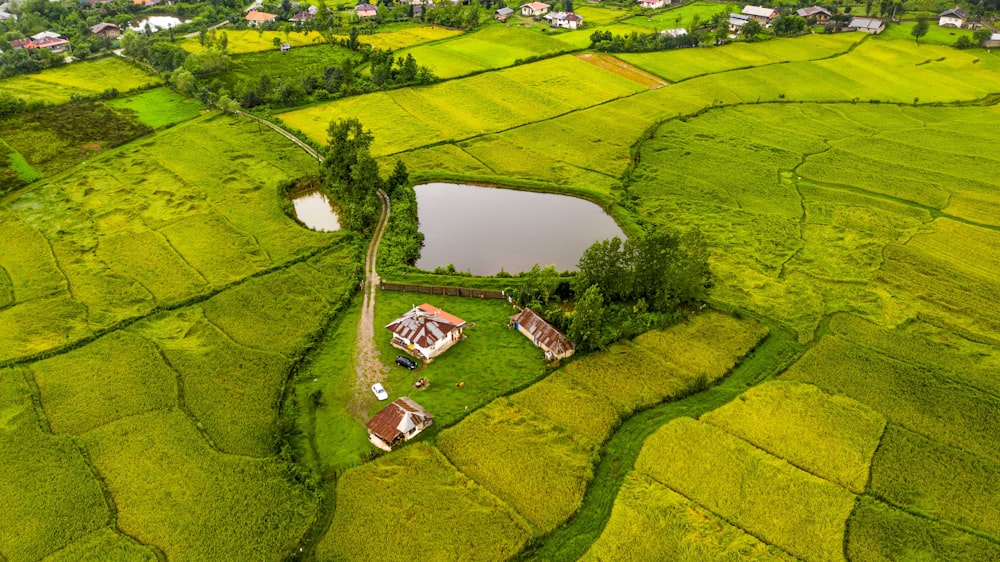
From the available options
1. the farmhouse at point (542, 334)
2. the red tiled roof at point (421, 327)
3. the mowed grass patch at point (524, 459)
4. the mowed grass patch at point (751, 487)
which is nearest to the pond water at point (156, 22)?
the red tiled roof at point (421, 327)

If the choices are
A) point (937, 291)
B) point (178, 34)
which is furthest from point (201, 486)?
point (178, 34)

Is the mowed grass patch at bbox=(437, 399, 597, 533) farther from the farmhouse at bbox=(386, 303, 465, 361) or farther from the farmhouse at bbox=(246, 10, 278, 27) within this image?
the farmhouse at bbox=(246, 10, 278, 27)

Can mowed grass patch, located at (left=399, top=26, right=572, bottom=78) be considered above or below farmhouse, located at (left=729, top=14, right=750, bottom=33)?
below

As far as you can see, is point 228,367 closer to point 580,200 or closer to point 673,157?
point 580,200

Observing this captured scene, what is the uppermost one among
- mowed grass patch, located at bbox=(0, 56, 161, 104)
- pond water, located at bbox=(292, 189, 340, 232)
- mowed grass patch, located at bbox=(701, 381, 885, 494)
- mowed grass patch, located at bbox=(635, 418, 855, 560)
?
mowed grass patch, located at bbox=(0, 56, 161, 104)

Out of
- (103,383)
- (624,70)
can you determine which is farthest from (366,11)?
(103,383)

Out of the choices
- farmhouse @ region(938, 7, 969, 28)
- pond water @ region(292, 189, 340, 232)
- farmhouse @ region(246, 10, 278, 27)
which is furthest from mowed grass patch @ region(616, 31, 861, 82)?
farmhouse @ region(246, 10, 278, 27)

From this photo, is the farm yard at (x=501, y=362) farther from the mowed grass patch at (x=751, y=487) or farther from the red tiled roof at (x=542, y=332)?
the red tiled roof at (x=542, y=332)
